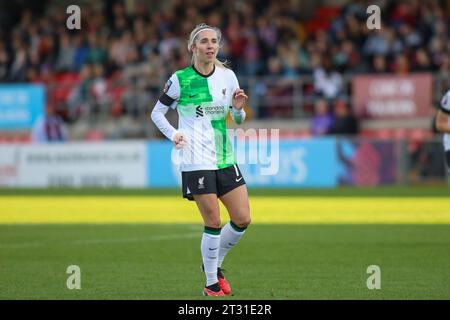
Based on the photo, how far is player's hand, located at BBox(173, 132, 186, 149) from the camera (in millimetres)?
10203

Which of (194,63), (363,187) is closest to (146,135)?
(363,187)

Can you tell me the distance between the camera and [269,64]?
30969mm

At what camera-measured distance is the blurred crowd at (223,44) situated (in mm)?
29344

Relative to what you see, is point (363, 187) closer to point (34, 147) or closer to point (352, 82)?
point (352, 82)

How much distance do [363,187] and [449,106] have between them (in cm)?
1256

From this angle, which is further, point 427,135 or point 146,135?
point 146,135

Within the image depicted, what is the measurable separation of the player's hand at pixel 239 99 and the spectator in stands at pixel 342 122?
17.8 m

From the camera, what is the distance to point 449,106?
1473 cm

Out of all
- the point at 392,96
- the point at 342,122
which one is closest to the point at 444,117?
the point at 342,122

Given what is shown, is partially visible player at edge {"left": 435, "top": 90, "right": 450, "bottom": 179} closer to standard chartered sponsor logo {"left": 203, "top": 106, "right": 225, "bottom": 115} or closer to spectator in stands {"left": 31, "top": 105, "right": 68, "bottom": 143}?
standard chartered sponsor logo {"left": 203, "top": 106, "right": 225, "bottom": 115}

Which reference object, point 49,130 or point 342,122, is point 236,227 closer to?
point 342,122

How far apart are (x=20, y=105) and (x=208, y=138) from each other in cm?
2314
